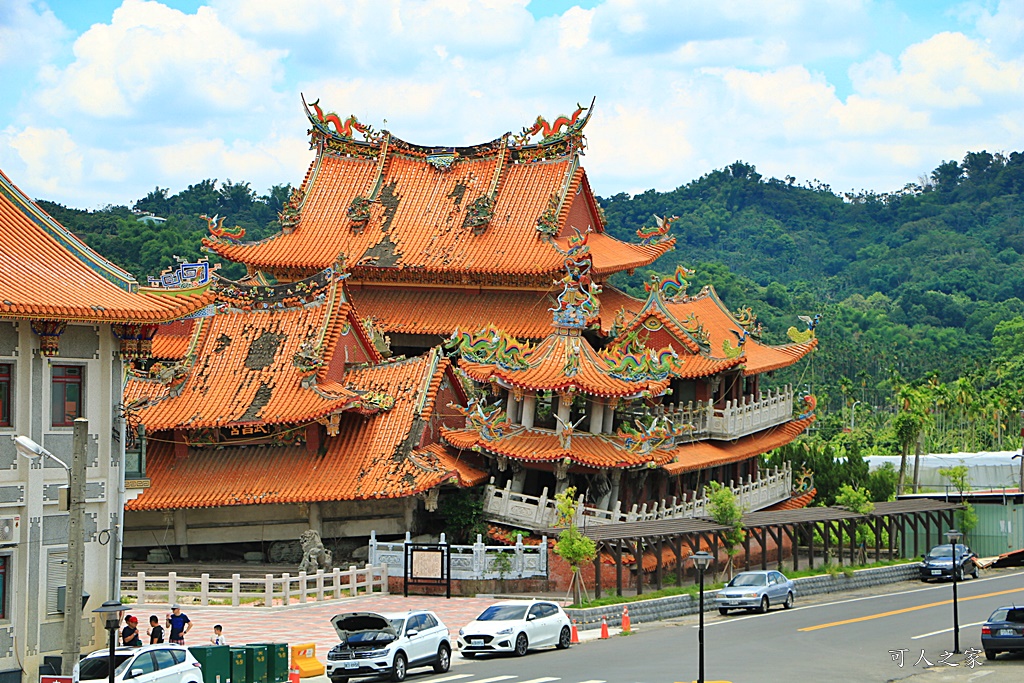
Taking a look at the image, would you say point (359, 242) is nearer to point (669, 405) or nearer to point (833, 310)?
point (669, 405)

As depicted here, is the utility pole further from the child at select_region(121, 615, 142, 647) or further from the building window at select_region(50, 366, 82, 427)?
the building window at select_region(50, 366, 82, 427)

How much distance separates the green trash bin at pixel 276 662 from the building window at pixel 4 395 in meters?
6.95

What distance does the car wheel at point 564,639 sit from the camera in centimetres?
3694

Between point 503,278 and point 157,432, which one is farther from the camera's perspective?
point 503,278

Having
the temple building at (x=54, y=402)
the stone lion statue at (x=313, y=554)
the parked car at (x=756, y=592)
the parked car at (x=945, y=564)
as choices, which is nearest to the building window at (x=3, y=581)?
the temple building at (x=54, y=402)

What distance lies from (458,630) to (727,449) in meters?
21.7

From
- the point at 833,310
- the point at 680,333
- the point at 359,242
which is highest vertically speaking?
the point at 833,310

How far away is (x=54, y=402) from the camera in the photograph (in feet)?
107

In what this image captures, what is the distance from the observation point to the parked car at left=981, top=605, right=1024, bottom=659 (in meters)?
34.8

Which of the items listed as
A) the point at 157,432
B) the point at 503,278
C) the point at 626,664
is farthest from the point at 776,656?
the point at 503,278

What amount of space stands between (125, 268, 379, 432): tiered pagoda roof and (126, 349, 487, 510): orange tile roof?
4.19ft

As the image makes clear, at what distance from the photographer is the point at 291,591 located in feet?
143

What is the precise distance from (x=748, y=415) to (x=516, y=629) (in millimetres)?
25896

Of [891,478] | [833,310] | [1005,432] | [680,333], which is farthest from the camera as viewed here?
[833,310]
